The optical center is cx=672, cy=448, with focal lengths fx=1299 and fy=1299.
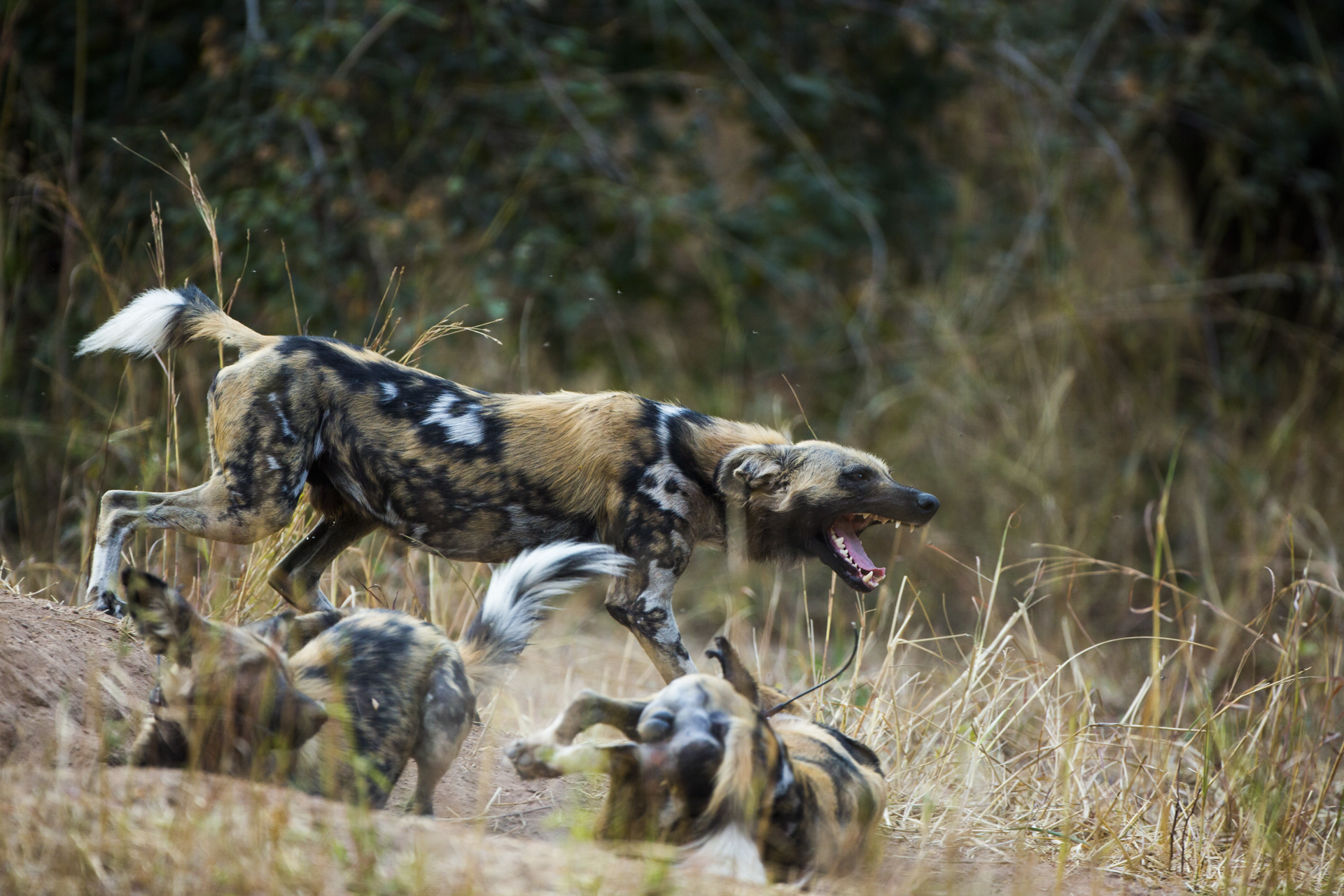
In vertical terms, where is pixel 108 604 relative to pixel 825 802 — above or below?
above

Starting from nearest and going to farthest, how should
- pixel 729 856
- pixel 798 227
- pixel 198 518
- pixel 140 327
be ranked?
1. pixel 729 856
2. pixel 198 518
3. pixel 140 327
4. pixel 798 227

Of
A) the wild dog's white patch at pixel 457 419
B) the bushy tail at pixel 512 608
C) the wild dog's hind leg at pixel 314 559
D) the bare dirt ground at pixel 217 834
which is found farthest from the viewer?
the wild dog's hind leg at pixel 314 559

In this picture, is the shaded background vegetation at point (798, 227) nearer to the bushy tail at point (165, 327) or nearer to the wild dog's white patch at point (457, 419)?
the bushy tail at point (165, 327)

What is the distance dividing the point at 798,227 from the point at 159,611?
23.6 ft

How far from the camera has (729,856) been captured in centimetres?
285

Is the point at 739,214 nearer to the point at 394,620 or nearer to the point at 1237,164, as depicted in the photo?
the point at 1237,164

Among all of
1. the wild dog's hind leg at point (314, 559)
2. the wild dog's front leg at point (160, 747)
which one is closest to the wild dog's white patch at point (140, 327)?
the wild dog's hind leg at point (314, 559)

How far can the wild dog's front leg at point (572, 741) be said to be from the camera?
9.53 feet

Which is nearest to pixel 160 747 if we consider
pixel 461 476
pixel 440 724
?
pixel 440 724

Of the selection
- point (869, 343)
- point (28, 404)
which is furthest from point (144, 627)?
point (869, 343)

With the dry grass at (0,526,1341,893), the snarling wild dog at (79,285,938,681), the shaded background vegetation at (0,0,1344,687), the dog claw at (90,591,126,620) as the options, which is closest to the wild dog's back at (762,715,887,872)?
the dry grass at (0,526,1341,893)

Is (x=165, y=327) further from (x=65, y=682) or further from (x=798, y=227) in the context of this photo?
(x=798, y=227)

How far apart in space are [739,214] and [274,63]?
10.8 feet

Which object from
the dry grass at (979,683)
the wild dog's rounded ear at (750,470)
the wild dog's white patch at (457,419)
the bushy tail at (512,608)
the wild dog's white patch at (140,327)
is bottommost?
the dry grass at (979,683)
